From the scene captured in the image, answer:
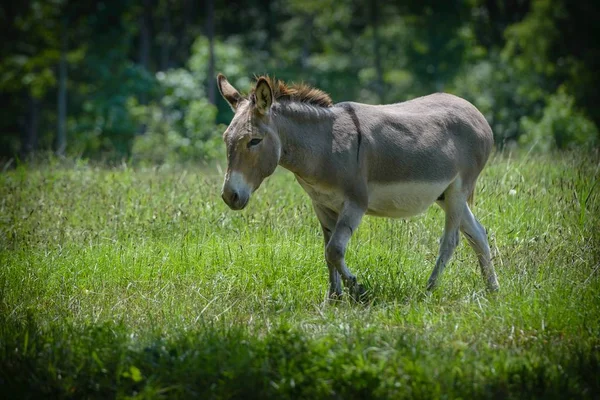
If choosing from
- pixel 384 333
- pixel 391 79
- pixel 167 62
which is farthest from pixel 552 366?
pixel 167 62

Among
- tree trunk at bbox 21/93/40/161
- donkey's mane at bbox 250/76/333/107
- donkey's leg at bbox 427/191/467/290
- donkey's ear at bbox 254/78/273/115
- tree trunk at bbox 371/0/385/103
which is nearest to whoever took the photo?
donkey's ear at bbox 254/78/273/115

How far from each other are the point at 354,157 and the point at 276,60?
127 feet

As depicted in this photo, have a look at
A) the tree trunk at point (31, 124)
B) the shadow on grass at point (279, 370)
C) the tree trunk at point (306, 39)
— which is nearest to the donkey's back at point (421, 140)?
the shadow on grass at point (279, 370)

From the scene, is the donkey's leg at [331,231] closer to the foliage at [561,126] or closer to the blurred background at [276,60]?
the blurred background at [276,60]

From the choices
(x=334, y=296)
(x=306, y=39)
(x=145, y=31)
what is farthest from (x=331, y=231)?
(x=306, y=39)

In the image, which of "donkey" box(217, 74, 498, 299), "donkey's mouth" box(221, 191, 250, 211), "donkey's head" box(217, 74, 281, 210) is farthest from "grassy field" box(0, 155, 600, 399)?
"donkey's head" box(217, 74, 281, 210)

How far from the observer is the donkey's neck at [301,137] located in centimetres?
709

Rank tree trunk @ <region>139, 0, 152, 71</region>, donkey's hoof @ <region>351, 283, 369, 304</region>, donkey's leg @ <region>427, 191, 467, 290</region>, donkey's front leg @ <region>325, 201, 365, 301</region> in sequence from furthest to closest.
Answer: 1. tree trunk @ <region>139, 0, 152, 71</region>
2. donkey's leg @ <region>427, 191, 467, 290</region>
3. donkey's hoof @ <region>351, 283, 369, 304</region>
4. donkey's front leg @ <region>325, 201, 365, 301</region>

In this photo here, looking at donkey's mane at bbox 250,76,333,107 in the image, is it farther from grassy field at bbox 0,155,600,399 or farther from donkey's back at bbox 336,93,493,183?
grassy field at bbox 0,155,600,399

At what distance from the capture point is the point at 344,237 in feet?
23.1

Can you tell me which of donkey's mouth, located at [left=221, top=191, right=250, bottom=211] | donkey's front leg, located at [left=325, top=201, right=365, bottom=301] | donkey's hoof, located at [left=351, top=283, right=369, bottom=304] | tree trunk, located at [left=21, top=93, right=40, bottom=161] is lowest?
tree trunk, located at [left=21, top=93, right=40, bottom=161]

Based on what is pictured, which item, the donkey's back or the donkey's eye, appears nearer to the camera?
the donkey's eye

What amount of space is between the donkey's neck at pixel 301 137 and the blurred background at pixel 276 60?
1967 cm

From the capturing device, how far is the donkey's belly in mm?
7355
